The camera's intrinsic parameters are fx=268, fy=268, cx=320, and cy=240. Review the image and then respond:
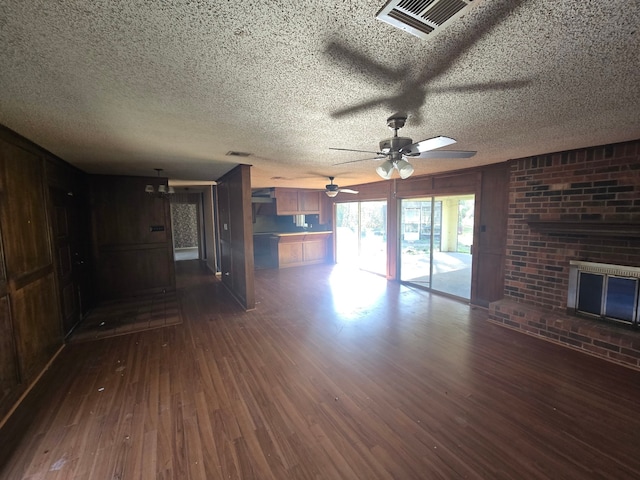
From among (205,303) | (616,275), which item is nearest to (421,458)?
(616,275)

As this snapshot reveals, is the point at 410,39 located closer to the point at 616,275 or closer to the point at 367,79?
the point at 367,79

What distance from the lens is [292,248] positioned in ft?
26.1

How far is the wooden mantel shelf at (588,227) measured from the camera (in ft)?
9.15

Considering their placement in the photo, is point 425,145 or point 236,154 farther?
point 236,154

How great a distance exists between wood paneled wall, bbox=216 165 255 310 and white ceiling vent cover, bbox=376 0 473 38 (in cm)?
341

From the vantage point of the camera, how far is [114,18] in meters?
1.03

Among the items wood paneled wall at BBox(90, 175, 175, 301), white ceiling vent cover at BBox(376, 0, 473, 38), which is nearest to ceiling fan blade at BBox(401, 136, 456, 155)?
white ceiling vent cover at BBox(376, 0, 473, 38)

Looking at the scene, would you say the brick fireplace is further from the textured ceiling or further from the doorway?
the doorway

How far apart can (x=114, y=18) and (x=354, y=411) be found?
271cm

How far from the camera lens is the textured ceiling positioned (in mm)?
1034

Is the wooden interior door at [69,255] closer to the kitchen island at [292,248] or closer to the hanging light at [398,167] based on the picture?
the hanging light at [398,167]

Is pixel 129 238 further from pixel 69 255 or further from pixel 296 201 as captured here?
A: pixel 296 201

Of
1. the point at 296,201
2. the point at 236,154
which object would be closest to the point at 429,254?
the point at 296,201

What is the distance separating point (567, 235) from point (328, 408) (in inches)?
140
